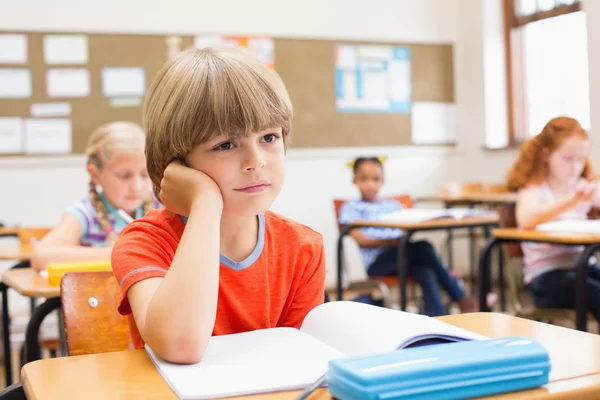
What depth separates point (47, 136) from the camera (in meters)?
4.90

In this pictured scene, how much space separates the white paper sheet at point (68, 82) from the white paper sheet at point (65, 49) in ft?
0.20

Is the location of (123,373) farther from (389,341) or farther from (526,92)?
(526,92)

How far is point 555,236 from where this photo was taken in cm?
255

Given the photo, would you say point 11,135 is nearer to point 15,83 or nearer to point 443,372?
point 15,83

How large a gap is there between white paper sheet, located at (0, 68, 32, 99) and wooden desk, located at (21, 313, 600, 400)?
433 cm

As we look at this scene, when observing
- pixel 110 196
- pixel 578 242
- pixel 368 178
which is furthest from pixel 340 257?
pixel 110 196

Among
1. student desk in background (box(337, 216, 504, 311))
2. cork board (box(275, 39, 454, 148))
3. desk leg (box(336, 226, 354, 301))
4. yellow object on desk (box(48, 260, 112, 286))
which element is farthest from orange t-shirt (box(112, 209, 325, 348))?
cork board (box(275, 39, 454, 148))

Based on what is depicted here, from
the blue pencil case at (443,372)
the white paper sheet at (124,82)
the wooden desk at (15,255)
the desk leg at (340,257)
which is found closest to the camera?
the blue pencil case at (443,372)

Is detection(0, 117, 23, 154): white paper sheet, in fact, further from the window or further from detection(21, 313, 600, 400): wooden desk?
detection(21, 313, 600, 400): wooden desk

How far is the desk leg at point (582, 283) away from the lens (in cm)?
247

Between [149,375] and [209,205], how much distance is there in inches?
10.8

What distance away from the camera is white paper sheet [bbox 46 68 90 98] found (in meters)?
4.92

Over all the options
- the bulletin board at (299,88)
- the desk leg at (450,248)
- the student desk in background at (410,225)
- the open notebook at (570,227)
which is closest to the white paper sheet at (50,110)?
the bulletin board at (299,88)

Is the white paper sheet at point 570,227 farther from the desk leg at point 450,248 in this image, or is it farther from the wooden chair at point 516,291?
the desk leg at point 450,248
